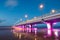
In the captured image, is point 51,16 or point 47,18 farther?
point 47,18

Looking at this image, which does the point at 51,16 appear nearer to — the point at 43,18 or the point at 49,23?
the point at 43,18

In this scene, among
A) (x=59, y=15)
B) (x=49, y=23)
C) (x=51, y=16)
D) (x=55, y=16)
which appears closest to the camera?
(x=59, y=15)

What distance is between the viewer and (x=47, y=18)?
156 ft

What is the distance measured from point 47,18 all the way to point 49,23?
9.58 metres

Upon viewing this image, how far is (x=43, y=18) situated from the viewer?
4938cm

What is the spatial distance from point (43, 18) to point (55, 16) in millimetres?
8738

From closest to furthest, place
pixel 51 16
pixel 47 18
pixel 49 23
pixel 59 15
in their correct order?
pixel 59 15 → pixel 51 16 → pixel 47 18 → pixel 49 23

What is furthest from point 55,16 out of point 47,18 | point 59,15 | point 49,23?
point 49,23

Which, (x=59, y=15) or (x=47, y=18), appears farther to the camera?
(x=47, y=18)

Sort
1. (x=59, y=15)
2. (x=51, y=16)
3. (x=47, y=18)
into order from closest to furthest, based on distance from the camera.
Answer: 1. (x=59, y=15)
2. (x=51, y=16)
3. (x=47, y=18)

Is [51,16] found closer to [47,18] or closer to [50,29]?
[47,18]

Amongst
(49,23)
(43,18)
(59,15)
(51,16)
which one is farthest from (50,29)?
(59,15)

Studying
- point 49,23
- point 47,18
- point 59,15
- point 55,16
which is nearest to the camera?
point 59,15

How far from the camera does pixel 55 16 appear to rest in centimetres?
4100
